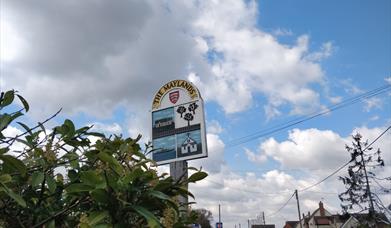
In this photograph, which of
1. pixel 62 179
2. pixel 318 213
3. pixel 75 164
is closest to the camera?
pixel 75 164

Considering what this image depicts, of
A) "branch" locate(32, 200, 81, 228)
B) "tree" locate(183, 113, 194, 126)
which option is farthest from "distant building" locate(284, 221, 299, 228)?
"branch" locate(32, 200, 81, 228)

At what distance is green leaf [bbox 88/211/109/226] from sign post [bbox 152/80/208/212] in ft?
30.3

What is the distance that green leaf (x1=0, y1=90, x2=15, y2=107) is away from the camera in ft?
5.75

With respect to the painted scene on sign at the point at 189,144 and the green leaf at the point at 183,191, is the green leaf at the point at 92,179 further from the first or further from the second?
the painted scene on sign at the point at 189,144

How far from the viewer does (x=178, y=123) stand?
11492 millimetres

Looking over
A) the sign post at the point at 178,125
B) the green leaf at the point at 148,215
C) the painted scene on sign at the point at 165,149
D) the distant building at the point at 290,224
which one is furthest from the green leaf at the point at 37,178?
the distant building at the point at 290,224

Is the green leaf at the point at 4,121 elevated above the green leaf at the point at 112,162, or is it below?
above

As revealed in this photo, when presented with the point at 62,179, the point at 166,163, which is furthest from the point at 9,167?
the point at 166,163

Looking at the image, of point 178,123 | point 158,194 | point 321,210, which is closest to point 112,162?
point 158,194

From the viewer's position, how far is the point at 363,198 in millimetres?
30078

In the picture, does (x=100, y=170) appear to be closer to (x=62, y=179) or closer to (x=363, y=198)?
(x=62, y=179)

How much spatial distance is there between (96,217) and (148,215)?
0.60ft

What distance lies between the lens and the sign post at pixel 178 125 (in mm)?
11000

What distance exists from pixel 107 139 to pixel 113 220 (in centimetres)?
57
